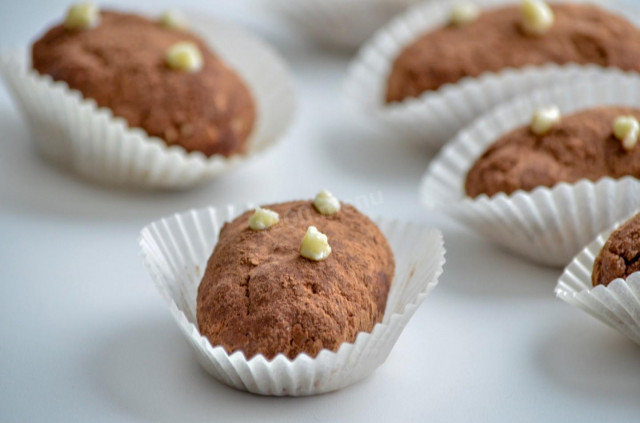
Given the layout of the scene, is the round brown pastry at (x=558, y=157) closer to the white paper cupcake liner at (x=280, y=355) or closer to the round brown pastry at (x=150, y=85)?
the white paper cupcake liner at (x=280, y=355)

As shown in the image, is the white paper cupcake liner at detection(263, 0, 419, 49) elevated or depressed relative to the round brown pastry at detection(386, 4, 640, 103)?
depressed

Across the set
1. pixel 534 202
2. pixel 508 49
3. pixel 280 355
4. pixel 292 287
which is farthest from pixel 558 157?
pixel 280 355

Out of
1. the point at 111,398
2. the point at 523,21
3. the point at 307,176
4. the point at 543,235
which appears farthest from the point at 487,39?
the point at 111,398

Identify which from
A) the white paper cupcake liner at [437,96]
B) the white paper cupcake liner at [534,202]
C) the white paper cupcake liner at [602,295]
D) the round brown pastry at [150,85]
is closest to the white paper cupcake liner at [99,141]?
the round brown pastry at [150,85]

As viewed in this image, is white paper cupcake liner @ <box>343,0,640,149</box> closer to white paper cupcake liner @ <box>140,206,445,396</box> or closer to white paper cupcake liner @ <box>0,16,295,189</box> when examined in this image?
white paper cupcake liner @ <box>0,16,295,189</box>

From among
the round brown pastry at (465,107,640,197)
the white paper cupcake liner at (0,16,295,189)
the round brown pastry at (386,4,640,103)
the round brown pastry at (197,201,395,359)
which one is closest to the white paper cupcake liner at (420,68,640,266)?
the round brown pastry at (465,107,640,197)

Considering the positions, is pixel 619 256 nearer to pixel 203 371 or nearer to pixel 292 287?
pixel 292 287
